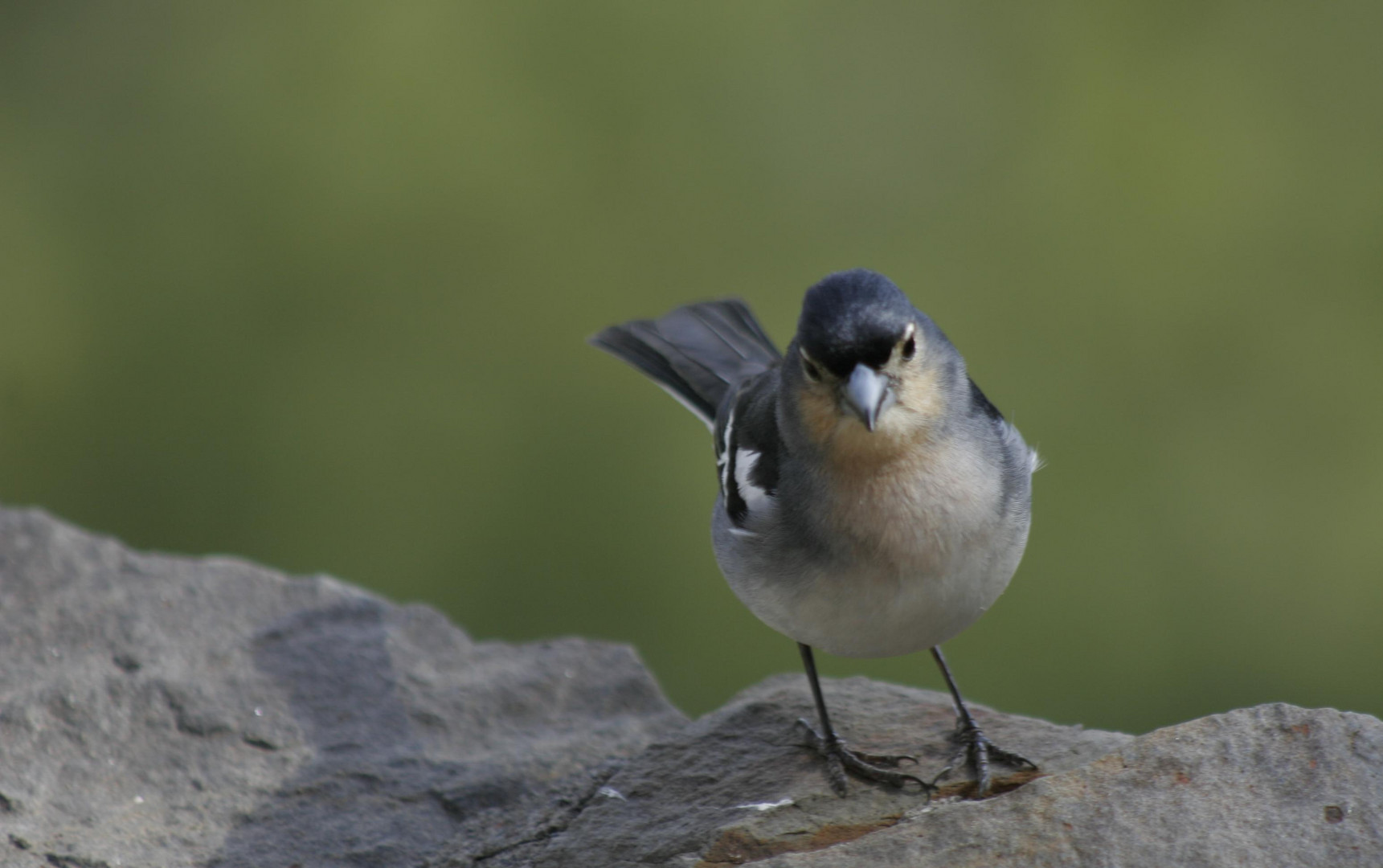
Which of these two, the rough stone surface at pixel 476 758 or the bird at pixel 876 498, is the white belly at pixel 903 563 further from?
the rough stone surface at pixel 476 758

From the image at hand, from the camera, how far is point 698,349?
14.7ft

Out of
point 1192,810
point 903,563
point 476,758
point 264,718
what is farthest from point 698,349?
point 1192,810

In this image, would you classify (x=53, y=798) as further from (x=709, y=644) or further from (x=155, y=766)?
(x=709, y=644)

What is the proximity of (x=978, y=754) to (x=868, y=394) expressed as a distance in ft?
3.49

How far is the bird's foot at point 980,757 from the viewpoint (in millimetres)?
3336

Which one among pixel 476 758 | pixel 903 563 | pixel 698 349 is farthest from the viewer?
pixel 698 349

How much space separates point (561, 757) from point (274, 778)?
2.65ft

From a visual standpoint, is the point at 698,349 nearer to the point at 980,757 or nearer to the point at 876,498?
the point at 876,498

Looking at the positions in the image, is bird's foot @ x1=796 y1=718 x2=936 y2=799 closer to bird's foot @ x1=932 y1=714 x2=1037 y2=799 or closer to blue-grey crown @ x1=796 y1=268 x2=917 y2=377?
bird's foot @ x1=932 y1=714 x2=1037 y2=799

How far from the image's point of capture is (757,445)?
3.52 meters

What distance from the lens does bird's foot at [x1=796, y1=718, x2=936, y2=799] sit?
131 inches

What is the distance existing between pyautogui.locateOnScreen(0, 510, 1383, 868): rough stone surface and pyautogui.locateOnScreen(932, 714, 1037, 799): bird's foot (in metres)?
0.04

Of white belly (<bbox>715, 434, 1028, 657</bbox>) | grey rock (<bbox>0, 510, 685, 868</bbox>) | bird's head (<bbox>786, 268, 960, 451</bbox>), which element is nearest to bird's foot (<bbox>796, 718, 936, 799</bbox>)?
white belly (<bbox>715, 434, 1028, 657</bbox>)

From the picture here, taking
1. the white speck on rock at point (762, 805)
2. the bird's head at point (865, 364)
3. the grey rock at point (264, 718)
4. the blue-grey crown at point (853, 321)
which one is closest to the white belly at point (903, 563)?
the bird's head at point (865, 364)
